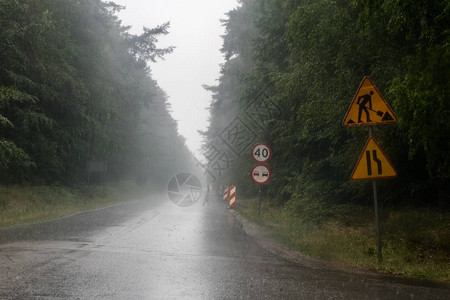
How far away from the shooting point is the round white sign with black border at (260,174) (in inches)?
567

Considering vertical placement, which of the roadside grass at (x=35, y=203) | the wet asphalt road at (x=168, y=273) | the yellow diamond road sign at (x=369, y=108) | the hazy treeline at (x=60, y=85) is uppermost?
the hazy treeline at (x=60, y=85)

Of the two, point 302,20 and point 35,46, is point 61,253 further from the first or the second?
point 35,46

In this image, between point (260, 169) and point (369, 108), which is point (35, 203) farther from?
point (369, 108)

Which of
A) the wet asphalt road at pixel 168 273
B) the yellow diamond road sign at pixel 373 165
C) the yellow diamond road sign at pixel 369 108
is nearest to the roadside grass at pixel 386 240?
the wet asphalt road at pixel 168 273

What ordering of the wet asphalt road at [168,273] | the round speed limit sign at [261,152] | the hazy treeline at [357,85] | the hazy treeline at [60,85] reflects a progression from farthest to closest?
1. the hazy treeline at [60,85]
2. the round speed limit sign at [261,152]
3. the hazy treeline at [357,85]
4. the wet asphalt road at [168,273]

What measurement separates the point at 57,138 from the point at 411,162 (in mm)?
19555

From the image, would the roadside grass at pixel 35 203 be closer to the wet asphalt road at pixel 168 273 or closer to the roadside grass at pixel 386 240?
the wet asphalt road at pixel 168 273

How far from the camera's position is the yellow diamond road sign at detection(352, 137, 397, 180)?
6683mm

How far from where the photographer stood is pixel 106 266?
19.4 feet

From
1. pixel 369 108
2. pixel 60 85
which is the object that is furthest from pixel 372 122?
pixel 60 85

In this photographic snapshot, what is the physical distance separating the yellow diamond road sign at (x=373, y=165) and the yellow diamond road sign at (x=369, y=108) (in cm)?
42

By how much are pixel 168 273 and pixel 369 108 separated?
15.2 ft

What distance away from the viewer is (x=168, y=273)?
5.60 m

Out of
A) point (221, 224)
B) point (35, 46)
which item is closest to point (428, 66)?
point (221, 224)
